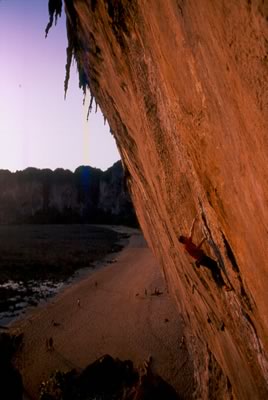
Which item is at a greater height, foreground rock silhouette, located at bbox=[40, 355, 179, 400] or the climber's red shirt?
the climber's red shirt

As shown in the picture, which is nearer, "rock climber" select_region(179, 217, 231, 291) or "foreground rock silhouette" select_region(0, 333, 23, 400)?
"rock climber" select_region(179, 217, 231, 291)

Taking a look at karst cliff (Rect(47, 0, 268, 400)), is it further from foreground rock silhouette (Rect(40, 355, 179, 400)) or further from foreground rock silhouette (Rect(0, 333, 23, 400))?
foreground rock silhouette (Rect(0, 333, 23, 400))

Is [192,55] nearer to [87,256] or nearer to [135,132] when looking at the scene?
[135,132]

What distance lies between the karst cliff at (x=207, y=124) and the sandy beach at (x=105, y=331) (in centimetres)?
728

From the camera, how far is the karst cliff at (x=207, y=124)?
1.80 metres

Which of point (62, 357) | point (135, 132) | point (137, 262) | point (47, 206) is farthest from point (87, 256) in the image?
point (47, 206)

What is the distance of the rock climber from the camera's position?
3654 millimetres

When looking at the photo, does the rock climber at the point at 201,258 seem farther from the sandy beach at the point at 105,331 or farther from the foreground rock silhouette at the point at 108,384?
the sandy beach at the point at 105,331

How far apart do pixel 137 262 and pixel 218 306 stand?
2967cm

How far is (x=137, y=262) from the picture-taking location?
33.5 m

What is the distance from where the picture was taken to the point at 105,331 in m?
15.4

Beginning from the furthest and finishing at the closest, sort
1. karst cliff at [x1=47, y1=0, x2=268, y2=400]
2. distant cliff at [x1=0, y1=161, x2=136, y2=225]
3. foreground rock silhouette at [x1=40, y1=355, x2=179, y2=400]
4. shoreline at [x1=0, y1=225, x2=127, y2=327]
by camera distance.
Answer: distant cliff at [x1=0, y1=161, x2=136, y2=225] → shoreline at [x1=0, y1=225, x2=127, y2=327] → foreground rock silhouette at [x1=40, y1=355, x2=179, y2=400] → karst cliff at [x1=47, y1=0, x2=268, y2=400]

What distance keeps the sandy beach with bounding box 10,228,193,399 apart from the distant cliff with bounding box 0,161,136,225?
66.0 metres

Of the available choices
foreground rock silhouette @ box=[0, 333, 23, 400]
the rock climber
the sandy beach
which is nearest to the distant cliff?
the sandy beach
